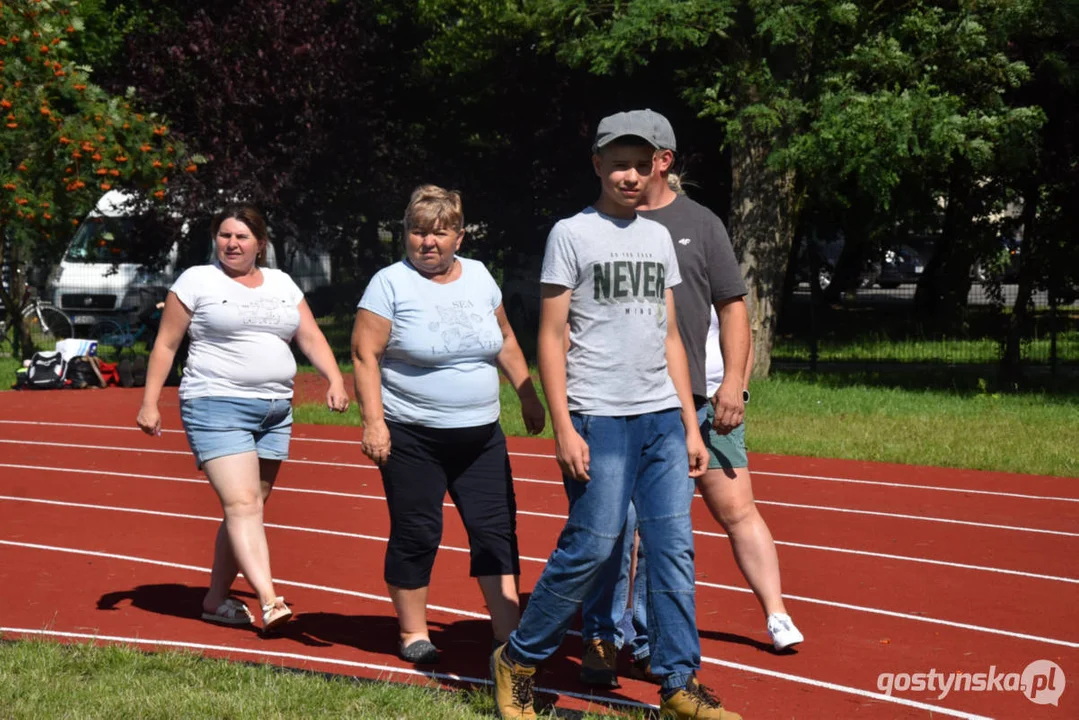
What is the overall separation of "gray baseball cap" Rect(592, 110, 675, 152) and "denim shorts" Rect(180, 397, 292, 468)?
2186 mm

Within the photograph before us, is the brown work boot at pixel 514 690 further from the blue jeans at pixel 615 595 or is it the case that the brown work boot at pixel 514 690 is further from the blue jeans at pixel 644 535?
the blue jeans at pixel 615 595

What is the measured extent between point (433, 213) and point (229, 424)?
54.6 inches

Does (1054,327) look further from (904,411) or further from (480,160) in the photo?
(480,160)

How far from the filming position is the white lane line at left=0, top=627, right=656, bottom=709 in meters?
5.51

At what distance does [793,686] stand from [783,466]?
667 centimetres

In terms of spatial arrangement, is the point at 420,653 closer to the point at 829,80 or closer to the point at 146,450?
the point at 146,450

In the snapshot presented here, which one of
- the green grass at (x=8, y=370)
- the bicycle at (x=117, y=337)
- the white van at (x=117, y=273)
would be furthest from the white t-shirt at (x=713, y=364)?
the white van at (x=117, y=273)

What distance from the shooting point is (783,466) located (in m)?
12.3

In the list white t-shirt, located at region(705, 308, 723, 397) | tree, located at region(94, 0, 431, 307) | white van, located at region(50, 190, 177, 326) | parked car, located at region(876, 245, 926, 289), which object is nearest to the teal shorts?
white t-shirt, located at region(705, 308, 723, 397)

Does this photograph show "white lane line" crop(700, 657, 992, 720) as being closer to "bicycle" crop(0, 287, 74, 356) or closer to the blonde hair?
the blonde hair

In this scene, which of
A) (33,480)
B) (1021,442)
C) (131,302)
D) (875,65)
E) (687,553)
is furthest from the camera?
(131,302)

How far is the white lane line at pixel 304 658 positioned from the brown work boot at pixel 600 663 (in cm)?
10

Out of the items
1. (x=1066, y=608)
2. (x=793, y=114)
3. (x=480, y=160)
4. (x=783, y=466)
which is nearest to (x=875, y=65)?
(x=793, y=114)

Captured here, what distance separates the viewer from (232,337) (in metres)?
6.57
